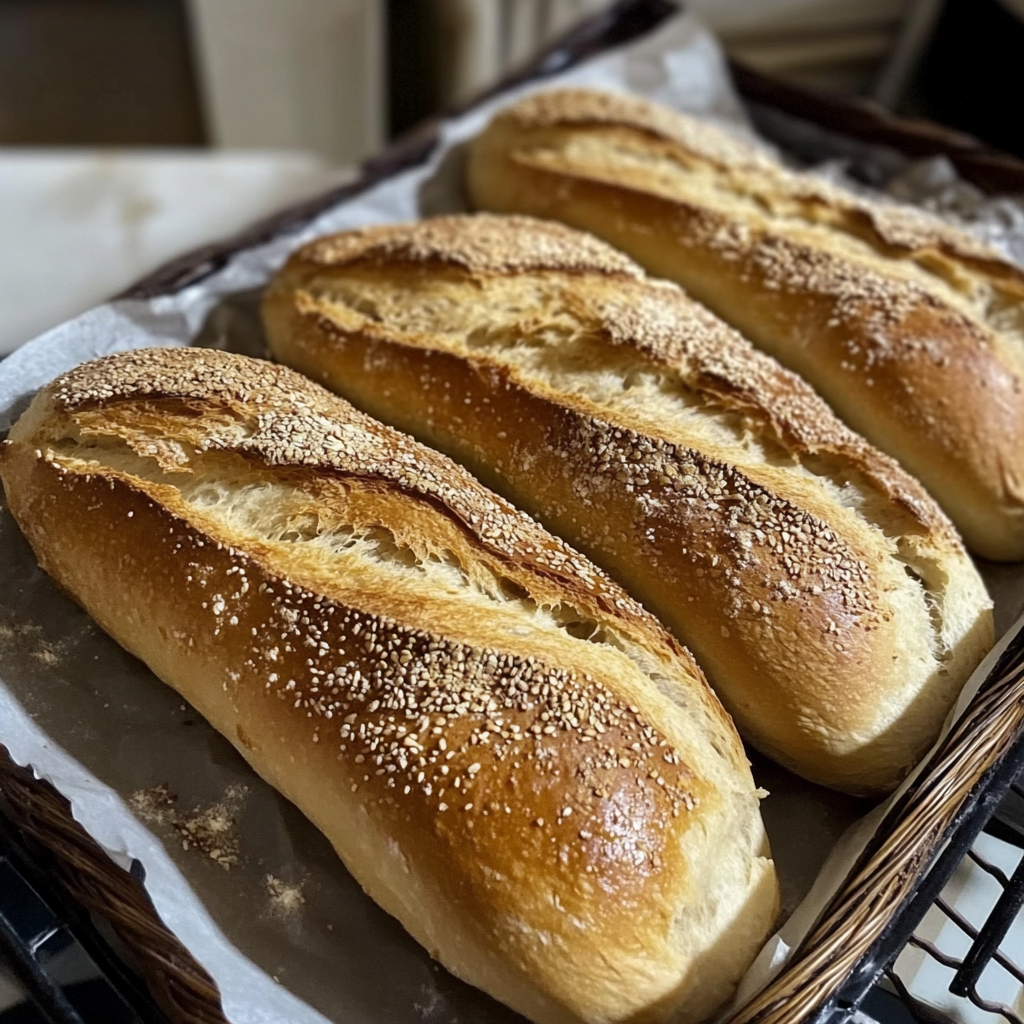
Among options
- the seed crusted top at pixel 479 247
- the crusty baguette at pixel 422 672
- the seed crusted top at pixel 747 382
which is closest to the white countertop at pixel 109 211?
the seed crusted top at pixel 479 247

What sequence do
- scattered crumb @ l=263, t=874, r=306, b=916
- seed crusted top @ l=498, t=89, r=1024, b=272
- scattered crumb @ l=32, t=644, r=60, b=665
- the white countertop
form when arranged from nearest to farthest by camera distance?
scattered crumb @ l=263, t=874, r=306, b=916 < scattered crumb @ l=32, t=644, r=60, b=665 < seed crusted top @ l=498, t=89, r=1024, b=272 < the white countertop

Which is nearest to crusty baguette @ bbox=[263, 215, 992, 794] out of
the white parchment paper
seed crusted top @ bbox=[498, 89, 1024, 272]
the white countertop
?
the white parchment paper

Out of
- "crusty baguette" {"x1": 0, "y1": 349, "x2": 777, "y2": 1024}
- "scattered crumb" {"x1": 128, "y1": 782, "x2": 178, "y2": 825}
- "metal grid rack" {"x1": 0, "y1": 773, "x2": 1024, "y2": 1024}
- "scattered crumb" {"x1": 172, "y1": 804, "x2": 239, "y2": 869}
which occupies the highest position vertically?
"crusty baguette" {"x1": 0, "y1": 349, "x2": 777, "y2": 1024}

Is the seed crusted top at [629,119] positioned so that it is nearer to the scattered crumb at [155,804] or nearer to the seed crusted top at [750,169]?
the seed crusted top at [750,169]

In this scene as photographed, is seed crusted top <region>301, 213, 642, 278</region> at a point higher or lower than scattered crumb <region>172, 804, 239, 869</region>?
higher

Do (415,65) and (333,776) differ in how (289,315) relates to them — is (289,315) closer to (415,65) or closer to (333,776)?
(333,776)

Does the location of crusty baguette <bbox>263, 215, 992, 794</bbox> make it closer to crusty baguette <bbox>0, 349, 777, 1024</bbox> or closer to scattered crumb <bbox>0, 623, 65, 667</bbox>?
crusty baguette <bbox>0, 349, 777, 1024</bbox>

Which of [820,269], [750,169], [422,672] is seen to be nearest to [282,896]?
[422,672]
